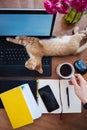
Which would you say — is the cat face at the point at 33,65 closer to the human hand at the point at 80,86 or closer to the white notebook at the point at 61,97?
the white notebook at the point at 61,97

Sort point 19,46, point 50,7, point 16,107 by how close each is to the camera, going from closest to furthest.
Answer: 1. point 50,7
2. point 16,107
3. point 19,46

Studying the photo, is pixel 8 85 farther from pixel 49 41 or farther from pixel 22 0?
pixel 22 0

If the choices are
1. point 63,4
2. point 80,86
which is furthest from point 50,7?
point 80,86

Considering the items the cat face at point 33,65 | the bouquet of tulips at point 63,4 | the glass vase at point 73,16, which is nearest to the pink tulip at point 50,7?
the bouquet of tulips at point 63,4

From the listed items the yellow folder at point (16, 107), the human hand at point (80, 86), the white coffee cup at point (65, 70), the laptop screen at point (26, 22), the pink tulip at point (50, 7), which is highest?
the pink tulip at point (50, 7)

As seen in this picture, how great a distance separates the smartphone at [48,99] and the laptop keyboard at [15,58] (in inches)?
3.2

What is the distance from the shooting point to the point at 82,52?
3.99 feet

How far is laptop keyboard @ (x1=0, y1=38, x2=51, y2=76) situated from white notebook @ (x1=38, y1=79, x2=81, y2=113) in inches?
2.0

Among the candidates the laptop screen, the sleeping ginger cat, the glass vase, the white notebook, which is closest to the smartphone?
the white notebook

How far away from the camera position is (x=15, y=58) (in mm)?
1166

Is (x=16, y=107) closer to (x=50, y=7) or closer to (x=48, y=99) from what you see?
(x=48, y=99)

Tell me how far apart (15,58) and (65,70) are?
26 centimetres

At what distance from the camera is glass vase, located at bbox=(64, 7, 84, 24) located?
1.15 m

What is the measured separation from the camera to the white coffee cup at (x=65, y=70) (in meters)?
1.13
